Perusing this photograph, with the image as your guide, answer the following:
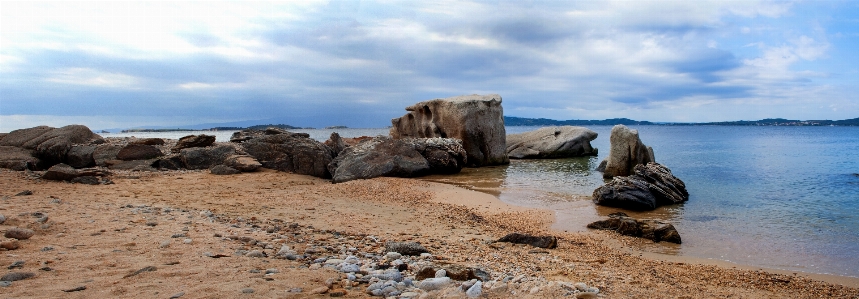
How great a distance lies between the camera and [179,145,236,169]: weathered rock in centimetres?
1659

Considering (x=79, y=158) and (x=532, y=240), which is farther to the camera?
(x=79, y=158)

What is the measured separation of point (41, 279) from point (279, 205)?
5.45m

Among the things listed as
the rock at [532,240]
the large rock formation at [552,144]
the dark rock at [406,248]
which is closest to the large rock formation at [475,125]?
the large rock formation at [552,144]

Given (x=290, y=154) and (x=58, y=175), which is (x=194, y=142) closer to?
(x=290, y=154)

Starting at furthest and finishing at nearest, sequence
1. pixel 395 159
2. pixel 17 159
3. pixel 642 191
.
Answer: pixel 395 159 → pixel 17 159 → pixel 642 191

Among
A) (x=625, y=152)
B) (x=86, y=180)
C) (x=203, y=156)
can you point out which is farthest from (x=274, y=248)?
(x=625, y=152)

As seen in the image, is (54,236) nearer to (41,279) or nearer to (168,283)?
(41,279)

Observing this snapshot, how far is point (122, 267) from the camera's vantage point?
4.69 meters

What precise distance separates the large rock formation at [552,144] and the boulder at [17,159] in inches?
941

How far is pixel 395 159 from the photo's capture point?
17.7m

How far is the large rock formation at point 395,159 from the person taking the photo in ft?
53.6

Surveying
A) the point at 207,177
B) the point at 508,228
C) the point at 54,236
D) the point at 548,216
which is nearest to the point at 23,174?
the point at 207,177

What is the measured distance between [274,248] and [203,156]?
41.3 ft

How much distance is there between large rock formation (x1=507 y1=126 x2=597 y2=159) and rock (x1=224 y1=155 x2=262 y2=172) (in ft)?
62.6
